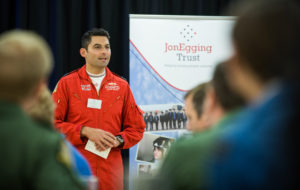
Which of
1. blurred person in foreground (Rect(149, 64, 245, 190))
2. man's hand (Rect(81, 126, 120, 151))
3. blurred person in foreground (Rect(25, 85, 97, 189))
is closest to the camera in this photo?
blurred person in foreground (Rect(149, 64, 245, 190))

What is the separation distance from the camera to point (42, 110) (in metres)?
1.17

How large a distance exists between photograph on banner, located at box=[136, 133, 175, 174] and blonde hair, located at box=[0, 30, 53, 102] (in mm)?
2895

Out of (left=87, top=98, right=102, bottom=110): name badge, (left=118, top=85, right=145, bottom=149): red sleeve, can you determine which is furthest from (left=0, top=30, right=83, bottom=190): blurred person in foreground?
(left=118, top=85, right=145, bottom=149): red sleeve

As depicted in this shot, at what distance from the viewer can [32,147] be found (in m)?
0.95

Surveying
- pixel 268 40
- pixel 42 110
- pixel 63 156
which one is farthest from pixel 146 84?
pixel 268 40

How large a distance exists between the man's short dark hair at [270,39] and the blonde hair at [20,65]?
546 mm

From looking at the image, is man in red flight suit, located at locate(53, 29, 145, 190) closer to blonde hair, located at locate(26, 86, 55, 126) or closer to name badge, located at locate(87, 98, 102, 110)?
name badge, located at locate(87, 98, 102, 110)

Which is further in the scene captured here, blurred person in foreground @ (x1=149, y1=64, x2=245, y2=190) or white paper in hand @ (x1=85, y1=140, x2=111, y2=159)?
white paper in hand @ (x1=85, y1=140, x2=111, y2=159)

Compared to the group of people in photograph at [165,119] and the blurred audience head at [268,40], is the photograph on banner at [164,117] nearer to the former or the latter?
the group of people in photograph at [165,119]

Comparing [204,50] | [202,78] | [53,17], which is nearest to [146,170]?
[202,78]

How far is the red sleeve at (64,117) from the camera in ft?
10.2

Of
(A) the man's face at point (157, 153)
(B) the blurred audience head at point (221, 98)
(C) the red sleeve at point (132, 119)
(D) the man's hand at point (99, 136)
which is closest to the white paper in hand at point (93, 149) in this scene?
(D) the man's hand at point (99, 136)

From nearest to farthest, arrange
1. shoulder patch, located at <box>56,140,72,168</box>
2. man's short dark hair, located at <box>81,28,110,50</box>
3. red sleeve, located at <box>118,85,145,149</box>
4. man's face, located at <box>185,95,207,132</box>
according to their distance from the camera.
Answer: shoulder patch, located at <box>56,140,72,168</box> < man's face, located at <box>185,95,207,132</box> < red sleeve, located at <box>118,85,145,149</box> < man's short dark hair, located at <box>81,28,110,50</box>

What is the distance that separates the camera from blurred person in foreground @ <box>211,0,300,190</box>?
667 millimetres
